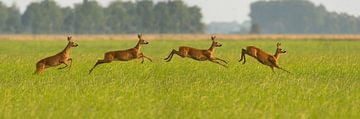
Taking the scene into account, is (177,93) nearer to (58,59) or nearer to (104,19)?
(58,59)

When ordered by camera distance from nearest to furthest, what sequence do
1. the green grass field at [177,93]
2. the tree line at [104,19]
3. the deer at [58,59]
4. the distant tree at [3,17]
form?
the green grass field at [177,93] → the deer at [58,59] → the tree line at [104,19] → the distant tree at [3,17]

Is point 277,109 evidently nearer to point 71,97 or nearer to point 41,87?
point 71,97

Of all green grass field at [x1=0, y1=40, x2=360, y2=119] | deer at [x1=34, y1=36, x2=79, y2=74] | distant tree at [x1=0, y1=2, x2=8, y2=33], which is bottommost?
distant tree at [x1=0, y1=2, x2=8, y2=33]

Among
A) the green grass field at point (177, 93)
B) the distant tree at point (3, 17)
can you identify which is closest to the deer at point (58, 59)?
the green grass field at point (177, 93)

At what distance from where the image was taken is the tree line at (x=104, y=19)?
12025 centimetres

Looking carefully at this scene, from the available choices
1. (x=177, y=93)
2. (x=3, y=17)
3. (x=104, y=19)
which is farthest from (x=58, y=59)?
(x=3, y=17)

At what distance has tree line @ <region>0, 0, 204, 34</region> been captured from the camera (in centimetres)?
12025

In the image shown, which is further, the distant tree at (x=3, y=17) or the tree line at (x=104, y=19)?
the distant tree at (x=3, y=17)

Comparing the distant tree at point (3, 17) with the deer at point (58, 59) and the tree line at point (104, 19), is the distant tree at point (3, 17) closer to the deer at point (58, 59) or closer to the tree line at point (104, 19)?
the tree line at point (104, 19)

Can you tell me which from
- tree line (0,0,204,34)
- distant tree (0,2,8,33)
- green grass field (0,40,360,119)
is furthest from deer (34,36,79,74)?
distant tree (0,2,8,33)

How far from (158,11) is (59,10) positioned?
753 inches

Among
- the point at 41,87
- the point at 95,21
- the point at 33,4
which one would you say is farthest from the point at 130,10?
the point at 41,87

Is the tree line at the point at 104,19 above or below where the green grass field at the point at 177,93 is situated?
below

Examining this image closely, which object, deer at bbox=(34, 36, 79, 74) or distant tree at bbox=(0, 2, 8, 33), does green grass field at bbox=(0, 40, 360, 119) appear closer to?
deer at bbox=(34, 36, 79, 74)
